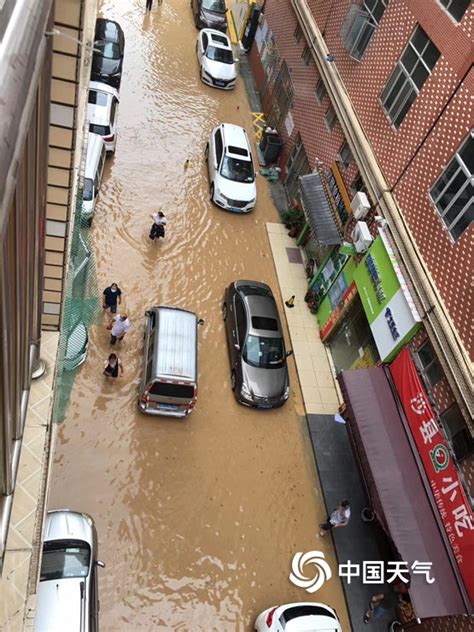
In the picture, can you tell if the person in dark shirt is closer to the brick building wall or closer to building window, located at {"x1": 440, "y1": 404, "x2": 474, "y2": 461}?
the brick building wall

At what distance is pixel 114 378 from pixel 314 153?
10.5 metres

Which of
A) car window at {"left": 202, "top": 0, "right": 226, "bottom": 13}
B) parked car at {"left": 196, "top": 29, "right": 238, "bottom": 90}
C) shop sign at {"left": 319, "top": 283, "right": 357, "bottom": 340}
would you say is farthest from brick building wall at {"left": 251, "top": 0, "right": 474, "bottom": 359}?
car window at {"left": 202, "top": 0, "right": 226, "bottom": 13}

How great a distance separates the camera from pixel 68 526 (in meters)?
9.79

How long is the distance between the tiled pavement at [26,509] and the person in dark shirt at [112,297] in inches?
284

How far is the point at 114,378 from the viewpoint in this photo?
13047mm

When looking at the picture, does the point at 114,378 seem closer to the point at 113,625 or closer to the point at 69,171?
the point at 113,625

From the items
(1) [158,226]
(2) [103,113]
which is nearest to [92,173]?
(1) [158,226]

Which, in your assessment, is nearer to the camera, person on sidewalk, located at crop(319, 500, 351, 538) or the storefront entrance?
person on sidewalk, located at crop(319, 500, 351, 538)

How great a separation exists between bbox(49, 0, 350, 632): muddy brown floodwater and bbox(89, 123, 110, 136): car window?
1.20 metres

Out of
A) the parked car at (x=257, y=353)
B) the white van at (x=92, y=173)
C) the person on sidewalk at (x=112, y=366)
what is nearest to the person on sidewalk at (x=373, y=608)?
the parked car at (x=257, y=353)

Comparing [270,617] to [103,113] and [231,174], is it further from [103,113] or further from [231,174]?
[103,113]

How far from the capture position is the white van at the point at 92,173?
15.1 meters

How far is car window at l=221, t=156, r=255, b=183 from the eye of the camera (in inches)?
731

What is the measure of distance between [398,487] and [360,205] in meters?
7.34
